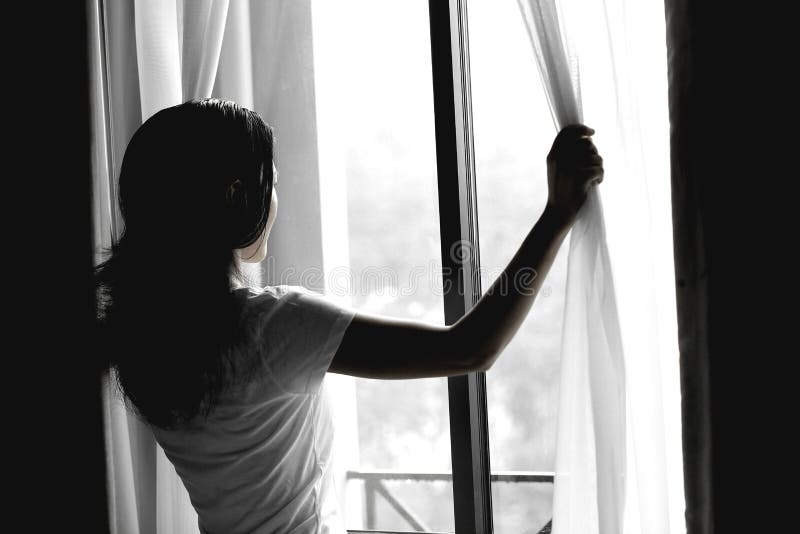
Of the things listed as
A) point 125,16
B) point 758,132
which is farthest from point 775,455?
point 125,16

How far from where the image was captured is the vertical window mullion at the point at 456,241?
1255 mm

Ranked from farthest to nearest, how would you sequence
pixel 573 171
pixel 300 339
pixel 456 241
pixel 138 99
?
pixel 138 99 → pixel 456 241 → pixel 573 171 → pixel 300 339

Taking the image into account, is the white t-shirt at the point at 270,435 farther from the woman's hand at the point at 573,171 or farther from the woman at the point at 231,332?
the woman's hand at the point at 573,171

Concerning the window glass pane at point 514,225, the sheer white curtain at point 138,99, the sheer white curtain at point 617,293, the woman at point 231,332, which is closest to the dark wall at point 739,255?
the sheer white curtain at point 617,293

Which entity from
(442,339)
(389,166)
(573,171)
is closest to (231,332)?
(442,339)

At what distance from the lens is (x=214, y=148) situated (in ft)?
2.74

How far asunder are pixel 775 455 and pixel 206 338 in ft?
2.57

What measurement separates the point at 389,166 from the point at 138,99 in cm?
56

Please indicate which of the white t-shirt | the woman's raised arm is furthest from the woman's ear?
the woman's raised arm

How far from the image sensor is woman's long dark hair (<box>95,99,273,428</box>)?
0.83m

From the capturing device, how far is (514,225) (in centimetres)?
130

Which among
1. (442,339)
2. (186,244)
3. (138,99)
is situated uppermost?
(138,99)

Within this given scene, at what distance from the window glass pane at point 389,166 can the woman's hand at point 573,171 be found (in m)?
0.44

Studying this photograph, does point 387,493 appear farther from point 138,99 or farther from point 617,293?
point 138,99
